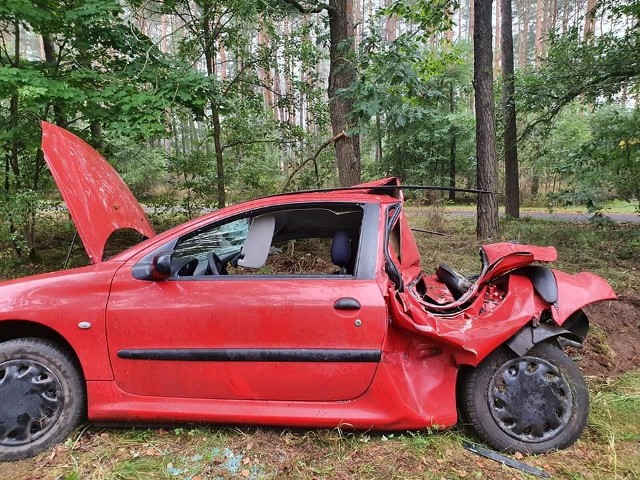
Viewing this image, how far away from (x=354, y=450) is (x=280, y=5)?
6257 mm

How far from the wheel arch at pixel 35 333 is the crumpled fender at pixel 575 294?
2.92 m

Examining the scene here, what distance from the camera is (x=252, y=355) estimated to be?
243 centimetres

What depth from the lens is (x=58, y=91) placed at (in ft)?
15.8

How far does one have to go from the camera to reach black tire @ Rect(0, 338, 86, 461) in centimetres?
246

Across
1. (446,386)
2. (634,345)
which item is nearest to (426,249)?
(634,345)

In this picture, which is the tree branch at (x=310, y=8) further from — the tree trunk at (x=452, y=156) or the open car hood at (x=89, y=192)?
the tree trunk at (x=452, y=156)

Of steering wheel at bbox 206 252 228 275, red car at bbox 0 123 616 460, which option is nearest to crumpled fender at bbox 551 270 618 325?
red car at bbox 0 123 616 460

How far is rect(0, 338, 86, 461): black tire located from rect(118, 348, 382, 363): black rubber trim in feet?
1.28

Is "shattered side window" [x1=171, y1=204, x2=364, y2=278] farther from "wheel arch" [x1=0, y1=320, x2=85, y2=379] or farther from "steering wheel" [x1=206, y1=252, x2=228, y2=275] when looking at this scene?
"wheel arch" [x1=0, y1=320, x2=85, y2=379]

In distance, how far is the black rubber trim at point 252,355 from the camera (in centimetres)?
239

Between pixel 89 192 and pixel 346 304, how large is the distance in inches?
74.4

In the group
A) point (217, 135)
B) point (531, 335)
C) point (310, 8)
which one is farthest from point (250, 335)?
point (217, 135)

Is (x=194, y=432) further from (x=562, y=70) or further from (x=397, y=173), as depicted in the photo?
(x=397, y=173)

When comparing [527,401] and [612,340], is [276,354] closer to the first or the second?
[527,401]
